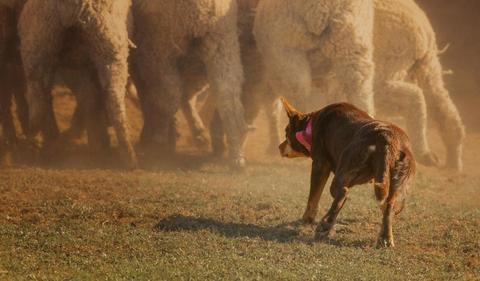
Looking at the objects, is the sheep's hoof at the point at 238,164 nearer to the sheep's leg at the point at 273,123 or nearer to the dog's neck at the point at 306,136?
the sheep's leg at the point at 273,123

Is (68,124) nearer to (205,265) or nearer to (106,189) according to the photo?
(106,189)

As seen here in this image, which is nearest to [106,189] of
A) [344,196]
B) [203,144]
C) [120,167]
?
[120,167]

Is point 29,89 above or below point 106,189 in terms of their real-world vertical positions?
above

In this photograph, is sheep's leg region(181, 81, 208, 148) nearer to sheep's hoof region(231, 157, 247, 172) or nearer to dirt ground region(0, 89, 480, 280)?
sheep's hoof region(231, 157, 247, 172)

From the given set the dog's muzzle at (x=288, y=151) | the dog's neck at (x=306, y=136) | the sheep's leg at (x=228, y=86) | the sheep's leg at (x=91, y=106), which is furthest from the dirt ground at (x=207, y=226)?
the dog's neck at (x=306, y=136)

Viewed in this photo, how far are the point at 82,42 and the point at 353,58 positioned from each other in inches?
132

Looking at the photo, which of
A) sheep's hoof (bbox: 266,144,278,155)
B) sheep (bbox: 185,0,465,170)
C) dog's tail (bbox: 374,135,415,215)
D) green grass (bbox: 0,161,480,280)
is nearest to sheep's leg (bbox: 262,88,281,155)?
sheep's hoof (bbox: 266,144,278,155)

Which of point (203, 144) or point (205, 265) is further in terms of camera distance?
point (203, 144)

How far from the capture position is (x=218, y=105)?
10.4 metres

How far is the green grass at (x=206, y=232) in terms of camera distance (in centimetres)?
527

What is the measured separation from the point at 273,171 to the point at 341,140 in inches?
161

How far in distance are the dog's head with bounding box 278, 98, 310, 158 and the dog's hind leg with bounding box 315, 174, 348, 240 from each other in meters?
1.09

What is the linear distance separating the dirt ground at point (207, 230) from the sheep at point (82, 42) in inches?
29.7

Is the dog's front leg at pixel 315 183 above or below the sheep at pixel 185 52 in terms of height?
below
